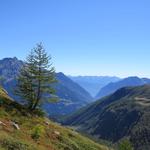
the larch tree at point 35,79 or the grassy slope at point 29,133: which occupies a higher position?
the larch tree at point 35,79

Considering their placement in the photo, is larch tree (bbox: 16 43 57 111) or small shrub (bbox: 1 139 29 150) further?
larch tree (bbox: 16 43 57 111)

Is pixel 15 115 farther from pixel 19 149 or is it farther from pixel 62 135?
pixel 19 149

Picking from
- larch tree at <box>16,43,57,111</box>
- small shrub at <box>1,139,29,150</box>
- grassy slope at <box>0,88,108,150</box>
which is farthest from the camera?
larch tree at <box>16,43,57,111</box>

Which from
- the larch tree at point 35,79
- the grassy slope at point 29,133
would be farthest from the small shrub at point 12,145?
the larch tree at point 35,79

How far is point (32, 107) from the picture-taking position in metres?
60.9

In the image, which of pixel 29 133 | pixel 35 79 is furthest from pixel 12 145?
pixel 35 79

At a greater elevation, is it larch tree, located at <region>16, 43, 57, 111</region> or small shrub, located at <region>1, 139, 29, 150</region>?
larch tree, located at <region>16, 43, 57, 111</region>

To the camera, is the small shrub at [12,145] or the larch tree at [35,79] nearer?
the small shrub at [12,145]

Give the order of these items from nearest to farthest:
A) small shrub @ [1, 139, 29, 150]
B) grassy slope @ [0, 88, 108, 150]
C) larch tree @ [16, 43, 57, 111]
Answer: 1. small shrub @ [1, 139, 29, 150]
2. grassy slope @ [0, 88, 108, 150]
3. larch tree @ [16, 43, 57, 111]

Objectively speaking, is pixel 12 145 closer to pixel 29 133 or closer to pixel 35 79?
pixel 29 133

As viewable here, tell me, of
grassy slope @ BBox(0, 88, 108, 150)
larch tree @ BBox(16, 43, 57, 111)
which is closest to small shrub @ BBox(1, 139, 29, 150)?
grassy slope @ BBox(0, 88, 108, 150)

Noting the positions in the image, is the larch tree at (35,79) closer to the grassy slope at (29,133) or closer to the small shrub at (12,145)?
the grassy slope at (29,133)

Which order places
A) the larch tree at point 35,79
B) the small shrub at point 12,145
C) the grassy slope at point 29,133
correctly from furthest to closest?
the larch tree at point 35,79
the grassy slope at point 29,133
the small shrub at point 12,145

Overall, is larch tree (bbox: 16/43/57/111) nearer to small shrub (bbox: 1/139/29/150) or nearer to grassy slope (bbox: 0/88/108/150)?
grassy slope (bbox: 0/88/108/150)
